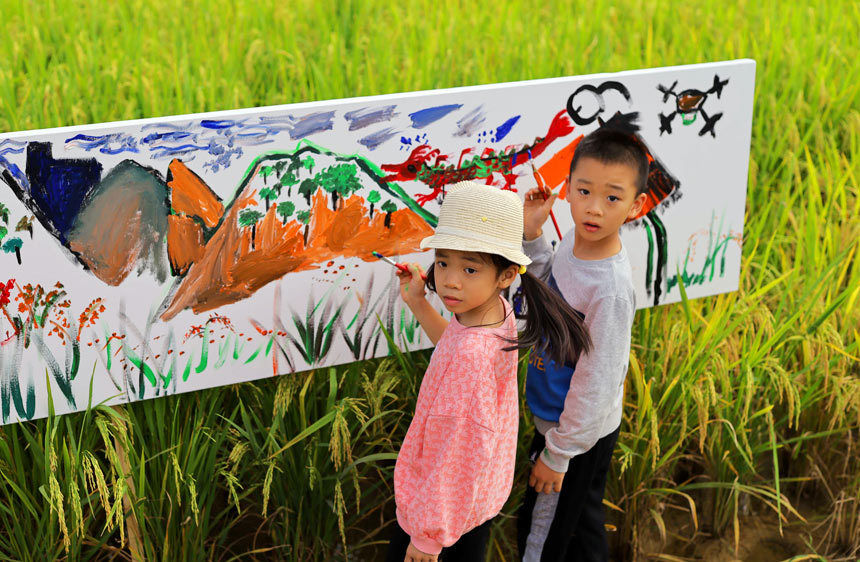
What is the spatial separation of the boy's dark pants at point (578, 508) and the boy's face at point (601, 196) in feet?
1.47

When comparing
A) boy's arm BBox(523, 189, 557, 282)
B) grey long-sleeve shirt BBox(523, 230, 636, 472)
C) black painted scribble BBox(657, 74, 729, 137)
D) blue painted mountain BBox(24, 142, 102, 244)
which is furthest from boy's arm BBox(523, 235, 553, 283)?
blue painted mountain BBox(24, 142, 102, 244)

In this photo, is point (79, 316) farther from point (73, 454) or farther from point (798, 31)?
point (798, 31)

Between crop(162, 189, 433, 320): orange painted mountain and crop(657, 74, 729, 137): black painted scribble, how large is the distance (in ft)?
2.23

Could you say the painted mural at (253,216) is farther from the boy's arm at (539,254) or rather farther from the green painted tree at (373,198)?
the boy's arm at (539,254)

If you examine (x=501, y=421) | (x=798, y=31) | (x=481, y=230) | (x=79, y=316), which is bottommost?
(x=501, y=421)

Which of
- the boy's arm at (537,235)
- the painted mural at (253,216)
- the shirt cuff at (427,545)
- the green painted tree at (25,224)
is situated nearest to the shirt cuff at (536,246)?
the boy's arm at (537,235)

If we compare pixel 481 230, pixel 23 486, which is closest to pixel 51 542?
pixel 23 486

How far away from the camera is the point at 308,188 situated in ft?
6.06

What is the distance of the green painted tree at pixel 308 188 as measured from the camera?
6.04 feet

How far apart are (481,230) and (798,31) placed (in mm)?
3074

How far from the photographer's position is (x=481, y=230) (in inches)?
61.4

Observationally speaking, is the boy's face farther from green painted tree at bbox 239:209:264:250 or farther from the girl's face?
green painted tree at bbox 239:209:264:250

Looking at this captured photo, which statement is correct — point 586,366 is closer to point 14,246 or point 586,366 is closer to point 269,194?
point 269,194

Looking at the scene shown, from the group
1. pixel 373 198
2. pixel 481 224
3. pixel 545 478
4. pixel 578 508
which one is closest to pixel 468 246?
pixel 481 224
